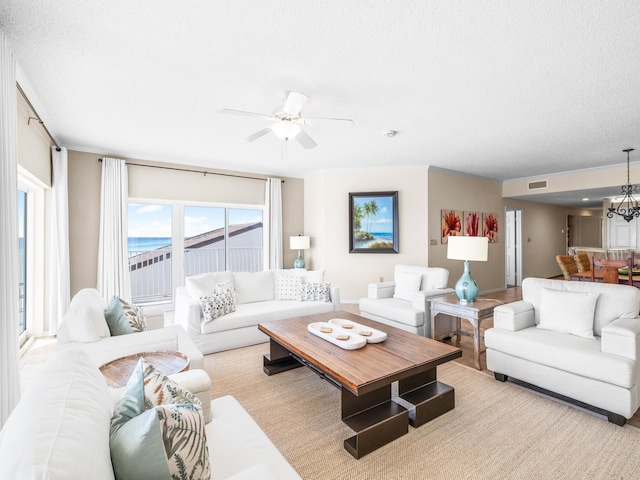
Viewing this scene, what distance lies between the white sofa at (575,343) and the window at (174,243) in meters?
4.66

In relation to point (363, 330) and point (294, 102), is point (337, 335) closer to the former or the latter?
point (363, 330)

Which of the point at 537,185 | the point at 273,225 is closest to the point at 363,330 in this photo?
the point at 273,225

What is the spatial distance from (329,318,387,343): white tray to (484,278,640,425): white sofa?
1.08 metres

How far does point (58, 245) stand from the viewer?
4.11m

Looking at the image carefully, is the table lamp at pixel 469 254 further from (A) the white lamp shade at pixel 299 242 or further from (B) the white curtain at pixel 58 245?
(B) the white curtain at pixel 58 245

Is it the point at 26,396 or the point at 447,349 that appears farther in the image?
the point at 447,349

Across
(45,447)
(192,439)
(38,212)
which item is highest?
(38,212)

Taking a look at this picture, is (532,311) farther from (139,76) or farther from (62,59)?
(62,59)

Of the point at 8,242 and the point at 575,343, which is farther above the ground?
the point at 8,242

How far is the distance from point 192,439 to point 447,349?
6.31 feet

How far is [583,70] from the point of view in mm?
2471

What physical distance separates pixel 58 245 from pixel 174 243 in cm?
162

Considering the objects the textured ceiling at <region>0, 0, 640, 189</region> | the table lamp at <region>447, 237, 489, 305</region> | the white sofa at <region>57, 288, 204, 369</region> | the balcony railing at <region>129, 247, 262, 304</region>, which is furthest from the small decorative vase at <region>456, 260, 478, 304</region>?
the balcony railing at <region>129, 247, 262, 304</region>

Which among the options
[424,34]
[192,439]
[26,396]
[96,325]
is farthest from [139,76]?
[192,439]
